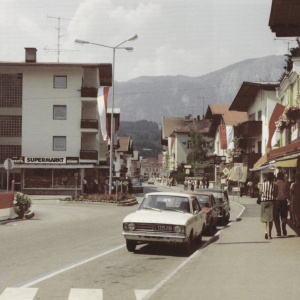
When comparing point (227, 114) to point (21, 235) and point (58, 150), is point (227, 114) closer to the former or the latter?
point (58, 150)

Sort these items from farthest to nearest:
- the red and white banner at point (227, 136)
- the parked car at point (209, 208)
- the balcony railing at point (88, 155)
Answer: the red and white banner at point (227, 136) < the balcony railing at point (88, 155) < the parked car at point (209, 208)

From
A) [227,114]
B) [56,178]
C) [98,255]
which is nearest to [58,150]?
[56,178]

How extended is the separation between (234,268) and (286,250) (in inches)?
110

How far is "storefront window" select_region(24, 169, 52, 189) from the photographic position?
49.9 metres

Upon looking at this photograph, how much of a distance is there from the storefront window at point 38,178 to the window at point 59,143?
281cm

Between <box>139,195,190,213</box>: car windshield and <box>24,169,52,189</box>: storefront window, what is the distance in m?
38.7

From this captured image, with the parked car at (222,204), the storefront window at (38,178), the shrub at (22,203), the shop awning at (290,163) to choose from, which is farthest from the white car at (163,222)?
the storefront window at (38,178)

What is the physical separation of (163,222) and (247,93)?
1604 inches

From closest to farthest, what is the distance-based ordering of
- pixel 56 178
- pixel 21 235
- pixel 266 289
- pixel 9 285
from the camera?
pixel 266 289, pixel 9 285, pixel 21 235, pixel 56 178

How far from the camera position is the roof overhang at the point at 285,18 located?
1057cm

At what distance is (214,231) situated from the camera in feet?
56.7

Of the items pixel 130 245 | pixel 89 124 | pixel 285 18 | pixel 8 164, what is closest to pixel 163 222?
pixel 130 245

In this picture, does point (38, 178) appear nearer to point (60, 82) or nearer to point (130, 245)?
point (60, 82)

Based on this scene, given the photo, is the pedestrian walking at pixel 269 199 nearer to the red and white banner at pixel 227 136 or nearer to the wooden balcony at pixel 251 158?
the wooden balcony at pixel 251 158
